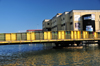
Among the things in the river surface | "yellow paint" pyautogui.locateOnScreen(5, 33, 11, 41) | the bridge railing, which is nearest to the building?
the bridge railing

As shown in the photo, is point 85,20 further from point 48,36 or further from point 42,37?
point 42,37

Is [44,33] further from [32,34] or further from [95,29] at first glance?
[95,29]

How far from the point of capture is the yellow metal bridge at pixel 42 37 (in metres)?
35.9

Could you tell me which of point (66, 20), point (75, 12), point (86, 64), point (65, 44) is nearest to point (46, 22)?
point (66, 20)

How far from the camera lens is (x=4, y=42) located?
110ft

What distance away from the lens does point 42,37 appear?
41000mm

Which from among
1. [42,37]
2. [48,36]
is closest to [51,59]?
[42,37]

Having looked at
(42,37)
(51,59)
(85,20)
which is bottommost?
(51,59)

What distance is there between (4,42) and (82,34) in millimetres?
29904

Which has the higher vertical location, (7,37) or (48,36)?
(48,36)

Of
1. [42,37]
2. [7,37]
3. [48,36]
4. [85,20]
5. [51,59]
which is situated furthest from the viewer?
[85,20]

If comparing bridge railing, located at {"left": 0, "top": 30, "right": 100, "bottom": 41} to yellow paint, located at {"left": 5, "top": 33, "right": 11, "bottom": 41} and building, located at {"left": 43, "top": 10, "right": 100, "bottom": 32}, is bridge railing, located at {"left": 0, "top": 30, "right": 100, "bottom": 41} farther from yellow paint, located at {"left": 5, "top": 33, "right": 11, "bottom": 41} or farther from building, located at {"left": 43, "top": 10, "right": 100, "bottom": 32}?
building, located at {"left": 43, "top": 10, "right": 100, "bottom": 32}

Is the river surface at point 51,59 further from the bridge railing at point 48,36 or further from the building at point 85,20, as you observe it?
the building at point 85,20

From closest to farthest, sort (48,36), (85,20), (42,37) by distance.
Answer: (42,37) < (48,36) < (85,20)
